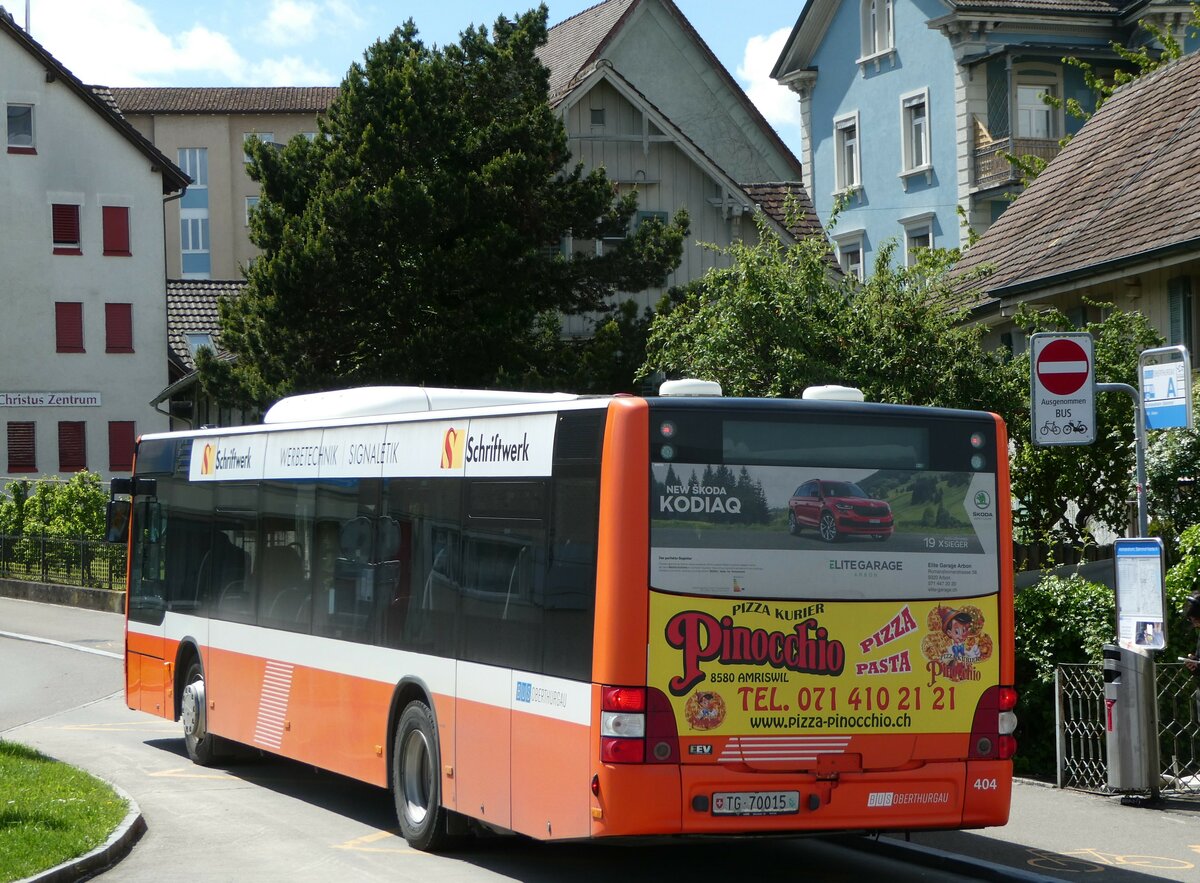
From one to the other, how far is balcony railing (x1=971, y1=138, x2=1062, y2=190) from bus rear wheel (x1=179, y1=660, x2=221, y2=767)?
99.3ft

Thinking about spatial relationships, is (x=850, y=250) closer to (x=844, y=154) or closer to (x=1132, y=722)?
(x=844, y=154)

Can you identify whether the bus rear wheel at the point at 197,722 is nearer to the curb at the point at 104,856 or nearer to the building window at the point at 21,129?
the curb at the point at 104,856

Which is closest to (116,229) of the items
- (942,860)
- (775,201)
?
(775,201)

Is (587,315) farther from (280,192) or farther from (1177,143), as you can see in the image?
(1177,143)

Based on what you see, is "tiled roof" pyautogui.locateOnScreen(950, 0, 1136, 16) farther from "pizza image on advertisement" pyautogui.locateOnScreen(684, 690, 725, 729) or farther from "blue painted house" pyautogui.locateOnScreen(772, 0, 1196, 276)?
"pizza image on advertisement" pyautogui.locateOnScreen(684, 690, 725, 729)

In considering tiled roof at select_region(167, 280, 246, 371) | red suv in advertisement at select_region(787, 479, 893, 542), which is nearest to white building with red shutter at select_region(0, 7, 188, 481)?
tiled roof at select_region(167, 280, 246, 371)

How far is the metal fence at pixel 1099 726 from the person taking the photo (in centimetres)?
1339

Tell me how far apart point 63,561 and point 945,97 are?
2373cm

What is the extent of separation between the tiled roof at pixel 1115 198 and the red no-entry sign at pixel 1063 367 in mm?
9591

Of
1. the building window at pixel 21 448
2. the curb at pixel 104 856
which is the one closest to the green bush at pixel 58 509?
the building window at pixel 21 448

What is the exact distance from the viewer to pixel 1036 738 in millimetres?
14320

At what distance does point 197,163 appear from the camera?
3253 inches

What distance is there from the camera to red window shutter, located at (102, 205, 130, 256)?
58.0 metres

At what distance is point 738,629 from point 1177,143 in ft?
60.2
